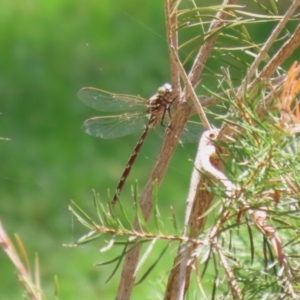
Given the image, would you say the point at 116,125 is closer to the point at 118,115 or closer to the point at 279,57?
the point at 118,115

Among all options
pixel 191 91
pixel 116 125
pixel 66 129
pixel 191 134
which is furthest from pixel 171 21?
pixel 66 129

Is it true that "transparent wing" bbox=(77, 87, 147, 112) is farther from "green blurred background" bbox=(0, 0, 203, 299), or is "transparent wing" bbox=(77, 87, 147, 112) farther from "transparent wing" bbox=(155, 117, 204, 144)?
"green blurred background" bbox=(0, 0, 203, 299)

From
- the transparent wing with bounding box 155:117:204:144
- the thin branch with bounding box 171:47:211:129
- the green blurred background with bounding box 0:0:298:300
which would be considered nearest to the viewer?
the thin branch with bounding box 171:47:211:129

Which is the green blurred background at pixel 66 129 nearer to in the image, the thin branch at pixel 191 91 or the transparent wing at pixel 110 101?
the transparent wing at pixel 110 101

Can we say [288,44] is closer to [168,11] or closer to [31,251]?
[168,11]

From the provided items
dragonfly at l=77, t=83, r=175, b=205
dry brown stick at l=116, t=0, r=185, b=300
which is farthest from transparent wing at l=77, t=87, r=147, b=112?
dry brown stick at l=116, t=0, r=185, b=300

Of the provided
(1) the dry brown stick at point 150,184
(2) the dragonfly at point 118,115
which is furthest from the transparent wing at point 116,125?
(1) the dry brown stick at point 150,184

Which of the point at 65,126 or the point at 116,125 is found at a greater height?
the point at 116,125
